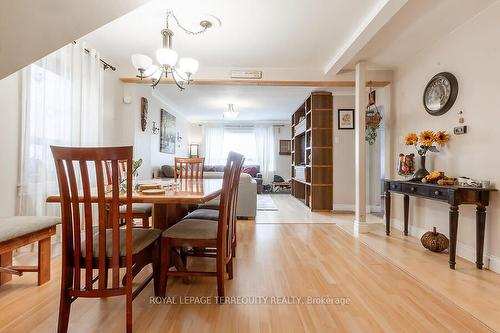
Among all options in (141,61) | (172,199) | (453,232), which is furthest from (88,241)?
(453,232)

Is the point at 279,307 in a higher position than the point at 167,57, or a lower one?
lower

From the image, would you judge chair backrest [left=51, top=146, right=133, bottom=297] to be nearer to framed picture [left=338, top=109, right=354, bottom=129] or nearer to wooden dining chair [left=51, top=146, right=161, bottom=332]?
wooden dining chair [left=51, top=146, right=161, bottom=332]

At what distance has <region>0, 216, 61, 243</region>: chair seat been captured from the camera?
1.62 meters

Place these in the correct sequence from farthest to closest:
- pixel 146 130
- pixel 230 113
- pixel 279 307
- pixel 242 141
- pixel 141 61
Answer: pixel 242 141, pixel 230 113, pixel 146 130, pixel 141 61, pixel 279 307

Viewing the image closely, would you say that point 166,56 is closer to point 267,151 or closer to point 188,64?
point 188,64

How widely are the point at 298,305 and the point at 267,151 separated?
7.23m

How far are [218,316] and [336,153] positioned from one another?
13.7ft

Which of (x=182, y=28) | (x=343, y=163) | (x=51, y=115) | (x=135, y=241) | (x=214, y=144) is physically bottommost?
(x=135, y=241)

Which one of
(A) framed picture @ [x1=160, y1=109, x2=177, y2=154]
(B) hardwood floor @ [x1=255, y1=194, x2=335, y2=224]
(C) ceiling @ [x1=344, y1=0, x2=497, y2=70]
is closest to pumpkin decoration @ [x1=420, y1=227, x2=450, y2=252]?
(B) hardwood floor @ [x1=255, y1=194, x2=335, y2=224]

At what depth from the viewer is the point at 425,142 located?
2.82m

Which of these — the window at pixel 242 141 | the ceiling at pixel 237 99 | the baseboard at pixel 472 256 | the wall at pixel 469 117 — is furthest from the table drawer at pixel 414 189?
the window at pixel 242 141

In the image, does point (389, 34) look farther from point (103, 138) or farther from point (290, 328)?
point (103, 138)

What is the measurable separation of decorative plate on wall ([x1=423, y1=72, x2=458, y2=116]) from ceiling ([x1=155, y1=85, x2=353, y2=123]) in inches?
74.7

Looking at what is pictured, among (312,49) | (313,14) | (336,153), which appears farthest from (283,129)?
(313,14)
